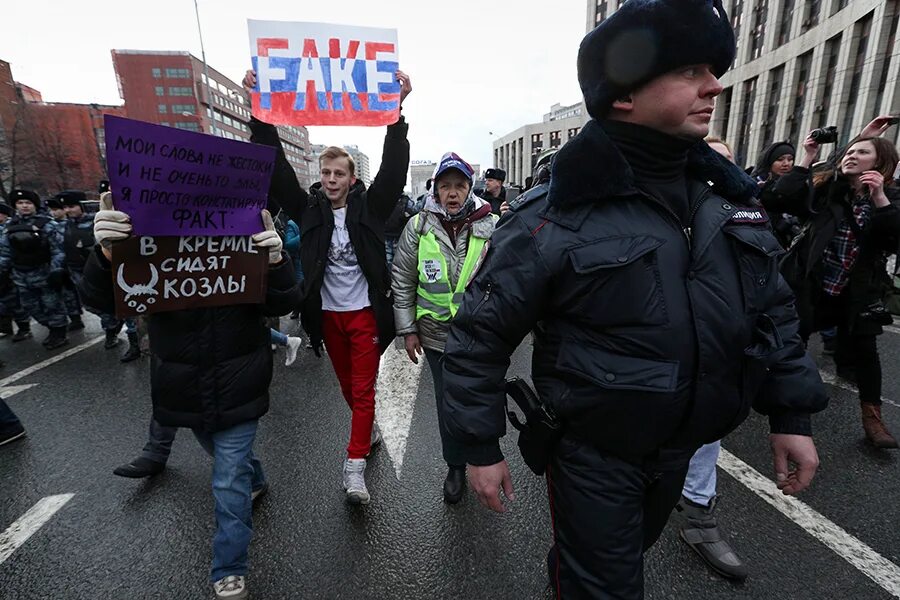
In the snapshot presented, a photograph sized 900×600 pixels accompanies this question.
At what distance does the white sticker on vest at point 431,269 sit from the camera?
2.68 metres

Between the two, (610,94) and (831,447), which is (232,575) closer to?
(610,94)

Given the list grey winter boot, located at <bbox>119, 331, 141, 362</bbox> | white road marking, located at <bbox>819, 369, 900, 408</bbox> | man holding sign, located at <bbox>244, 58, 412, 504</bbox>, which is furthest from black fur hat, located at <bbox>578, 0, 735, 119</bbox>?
grey winter boot, located at <bbox>119, 331, 141, 362</bbox>

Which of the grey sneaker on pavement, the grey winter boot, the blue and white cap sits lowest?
the grey sneaker on pavement

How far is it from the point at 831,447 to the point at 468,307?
3390 mm

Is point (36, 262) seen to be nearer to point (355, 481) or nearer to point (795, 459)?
point (355, 481)

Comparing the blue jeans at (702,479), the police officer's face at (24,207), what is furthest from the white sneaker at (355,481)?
the police officer's face at (24,207)

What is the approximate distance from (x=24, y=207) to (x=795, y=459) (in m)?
Result: 8.63

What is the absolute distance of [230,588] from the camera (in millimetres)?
2045

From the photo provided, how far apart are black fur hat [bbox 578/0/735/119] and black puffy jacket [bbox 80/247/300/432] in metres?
1.65

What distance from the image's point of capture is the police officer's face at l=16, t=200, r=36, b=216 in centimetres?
612

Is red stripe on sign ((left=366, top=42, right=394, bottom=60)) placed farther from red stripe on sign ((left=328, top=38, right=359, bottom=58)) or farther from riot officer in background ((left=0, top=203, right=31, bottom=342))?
riot officer in background ((left=0, top=203, right=31, bottom=342))

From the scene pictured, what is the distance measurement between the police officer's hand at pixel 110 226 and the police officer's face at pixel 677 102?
180cm

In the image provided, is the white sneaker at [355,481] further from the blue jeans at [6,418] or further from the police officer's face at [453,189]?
the blue jeans at [6,418]

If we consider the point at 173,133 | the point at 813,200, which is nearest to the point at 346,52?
the point at 173,133
